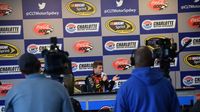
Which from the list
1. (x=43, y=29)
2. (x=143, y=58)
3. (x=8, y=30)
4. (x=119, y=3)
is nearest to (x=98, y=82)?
(x=43, y=29)

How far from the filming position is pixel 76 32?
7172 mm

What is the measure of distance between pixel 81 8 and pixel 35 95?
464 cm

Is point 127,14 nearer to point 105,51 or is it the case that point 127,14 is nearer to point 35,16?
point 105,51

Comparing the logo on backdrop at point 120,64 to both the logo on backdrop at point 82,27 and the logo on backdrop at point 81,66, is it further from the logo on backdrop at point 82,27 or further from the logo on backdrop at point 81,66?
the logo on backdrop at point 82,27

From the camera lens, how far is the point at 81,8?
7.21m

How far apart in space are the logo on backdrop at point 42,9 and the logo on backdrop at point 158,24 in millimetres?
1506

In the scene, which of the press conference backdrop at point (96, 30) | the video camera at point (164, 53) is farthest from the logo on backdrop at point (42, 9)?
the video camera at point (164, 53)

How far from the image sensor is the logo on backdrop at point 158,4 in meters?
7.25

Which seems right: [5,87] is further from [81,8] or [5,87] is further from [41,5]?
[81,8]

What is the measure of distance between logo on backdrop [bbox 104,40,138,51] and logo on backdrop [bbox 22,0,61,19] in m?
0.99

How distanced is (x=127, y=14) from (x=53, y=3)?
129 cm

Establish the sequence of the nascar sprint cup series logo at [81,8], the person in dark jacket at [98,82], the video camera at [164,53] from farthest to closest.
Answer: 1. the nascar sprint cup series logo at [81,8]
2. the person in dark jacket at [98,82]
3. the video camera at [164,53]

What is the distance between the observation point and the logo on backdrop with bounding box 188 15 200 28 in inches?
286

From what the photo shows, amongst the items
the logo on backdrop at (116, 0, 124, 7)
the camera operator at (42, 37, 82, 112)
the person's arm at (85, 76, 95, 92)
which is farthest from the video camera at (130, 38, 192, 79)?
the logo on backdrop at (116, 0, 124, 7)
